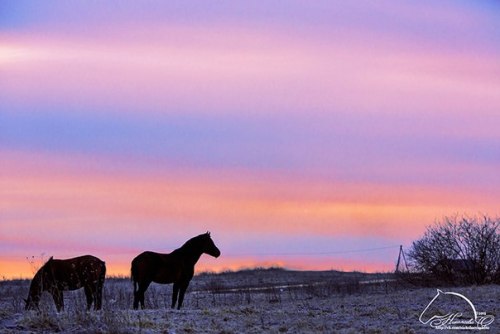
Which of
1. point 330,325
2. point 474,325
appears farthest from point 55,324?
point 474,325

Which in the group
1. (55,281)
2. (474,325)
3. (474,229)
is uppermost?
(474,229)

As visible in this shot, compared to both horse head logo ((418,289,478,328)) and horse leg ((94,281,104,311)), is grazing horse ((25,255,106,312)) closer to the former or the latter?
horse leg ((94,281,104,311))

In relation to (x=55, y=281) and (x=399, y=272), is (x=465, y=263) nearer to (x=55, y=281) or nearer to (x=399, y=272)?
(x=399, y=272)

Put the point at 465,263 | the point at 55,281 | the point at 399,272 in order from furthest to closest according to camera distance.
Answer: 1. the point at 399,272
2. the point at 465,263
3. the point at 55,281

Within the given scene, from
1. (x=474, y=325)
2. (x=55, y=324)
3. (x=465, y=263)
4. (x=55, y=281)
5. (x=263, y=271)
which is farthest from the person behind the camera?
(x=263, y=271)

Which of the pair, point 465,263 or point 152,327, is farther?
point 465,263

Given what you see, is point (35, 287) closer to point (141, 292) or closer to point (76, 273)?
point (76, 273)

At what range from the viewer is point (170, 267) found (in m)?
24.3

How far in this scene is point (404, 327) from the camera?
1798 cm

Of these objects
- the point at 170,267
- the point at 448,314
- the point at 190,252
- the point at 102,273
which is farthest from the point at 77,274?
the point at 448,314

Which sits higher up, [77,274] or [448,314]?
[77,274]

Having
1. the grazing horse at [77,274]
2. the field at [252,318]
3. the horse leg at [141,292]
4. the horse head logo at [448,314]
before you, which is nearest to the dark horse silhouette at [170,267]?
the horse leg at [141,292]

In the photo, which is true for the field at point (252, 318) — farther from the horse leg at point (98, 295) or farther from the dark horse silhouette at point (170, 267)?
the dark horse silhouette at point (170, 267)

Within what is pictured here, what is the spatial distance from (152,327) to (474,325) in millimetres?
6620
